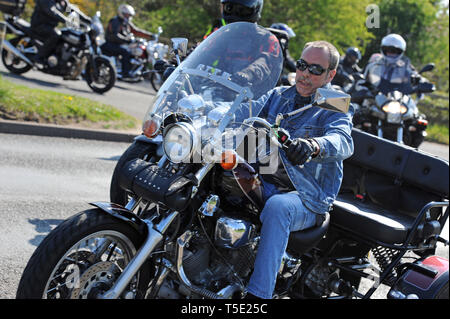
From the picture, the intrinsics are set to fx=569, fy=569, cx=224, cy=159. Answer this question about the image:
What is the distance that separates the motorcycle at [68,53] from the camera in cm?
1183

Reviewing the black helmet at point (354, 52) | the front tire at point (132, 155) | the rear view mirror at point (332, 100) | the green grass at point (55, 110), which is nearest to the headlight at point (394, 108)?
the black helmet at point (354, 52)

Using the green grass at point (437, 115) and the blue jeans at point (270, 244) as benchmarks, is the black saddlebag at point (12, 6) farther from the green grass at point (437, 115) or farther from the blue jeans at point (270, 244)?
the green grass at point (437, 115)

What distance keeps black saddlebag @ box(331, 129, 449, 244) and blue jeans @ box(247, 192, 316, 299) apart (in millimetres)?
812

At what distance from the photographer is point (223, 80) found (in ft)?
9.97

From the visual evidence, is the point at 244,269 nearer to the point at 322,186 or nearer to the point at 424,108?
the point at 322,186

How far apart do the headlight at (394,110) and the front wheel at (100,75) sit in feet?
19.3

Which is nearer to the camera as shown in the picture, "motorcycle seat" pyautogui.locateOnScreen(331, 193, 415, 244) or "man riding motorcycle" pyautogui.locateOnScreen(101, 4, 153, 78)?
"motorcycle seat" pyautogui.locateOnScreen(331, 193, 415, 244)

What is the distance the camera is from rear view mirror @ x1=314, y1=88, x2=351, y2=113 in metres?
2.76

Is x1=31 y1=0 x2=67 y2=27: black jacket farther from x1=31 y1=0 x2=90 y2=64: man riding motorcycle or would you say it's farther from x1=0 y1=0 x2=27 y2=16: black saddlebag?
x1=0 y1=0 x2=27 y2=16: black saddlebag

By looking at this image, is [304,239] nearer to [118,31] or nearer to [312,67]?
[312,67]

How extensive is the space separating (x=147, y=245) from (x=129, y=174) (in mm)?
399

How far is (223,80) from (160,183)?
66 centimetres

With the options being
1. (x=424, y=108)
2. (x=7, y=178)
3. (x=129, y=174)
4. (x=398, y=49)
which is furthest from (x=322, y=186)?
(x=424, y=108)

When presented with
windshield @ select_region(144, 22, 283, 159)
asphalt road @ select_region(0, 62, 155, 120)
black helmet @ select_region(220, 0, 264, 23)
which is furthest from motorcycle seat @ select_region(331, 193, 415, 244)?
asphalt road @ select_region(0, 62, 155, 120)
